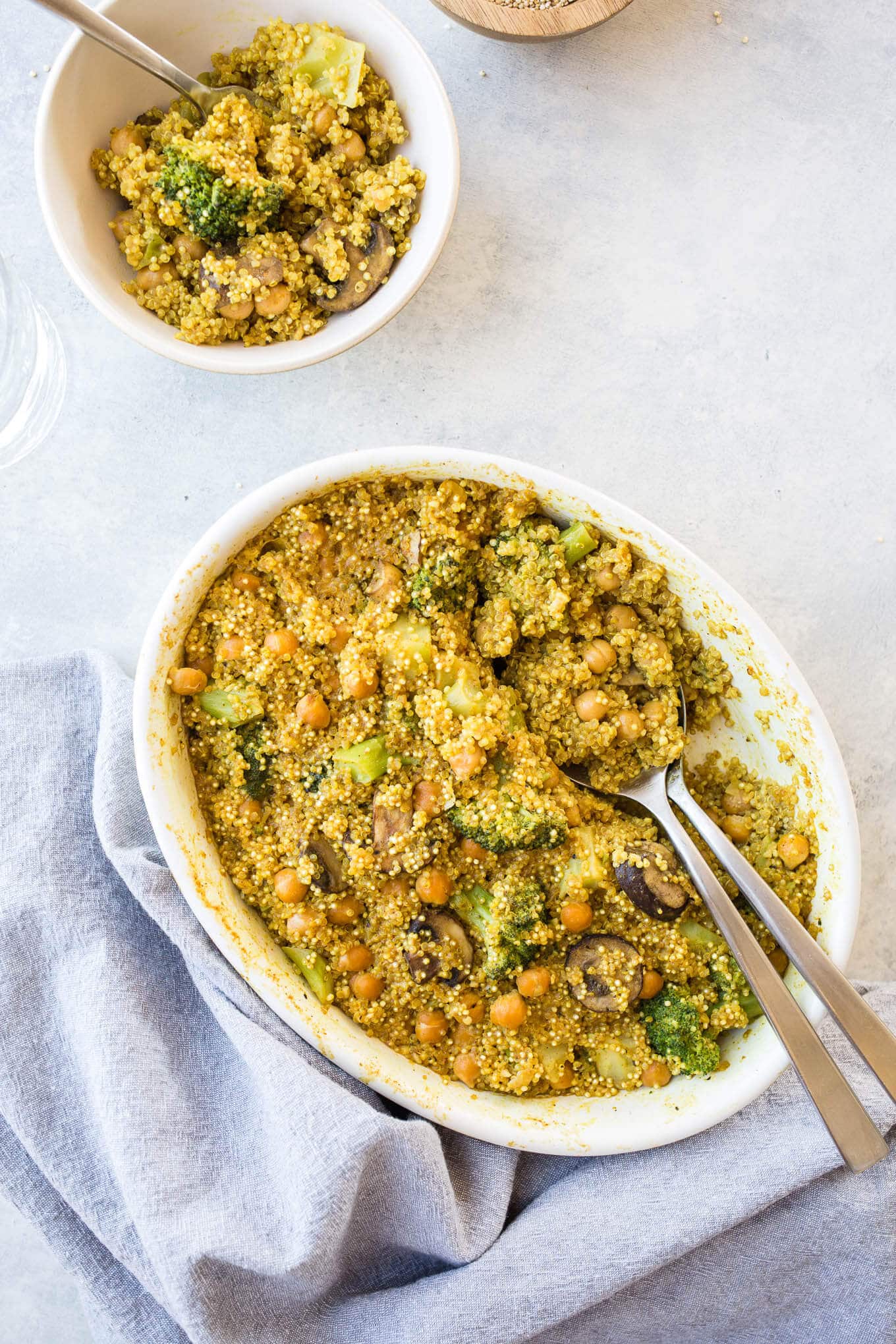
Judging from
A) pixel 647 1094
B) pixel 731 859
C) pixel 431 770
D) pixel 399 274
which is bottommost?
pixel 647 1094

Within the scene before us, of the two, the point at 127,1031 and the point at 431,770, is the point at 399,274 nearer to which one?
the point at 431,770

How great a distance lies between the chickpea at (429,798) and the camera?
2436 millimetres

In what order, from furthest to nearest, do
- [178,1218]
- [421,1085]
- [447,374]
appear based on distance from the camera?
[447,374] < [421,1085] < [178,1218]

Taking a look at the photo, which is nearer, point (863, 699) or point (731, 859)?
point (731, 859)

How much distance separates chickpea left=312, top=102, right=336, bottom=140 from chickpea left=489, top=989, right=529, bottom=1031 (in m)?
2.18

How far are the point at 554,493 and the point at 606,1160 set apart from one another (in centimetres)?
170

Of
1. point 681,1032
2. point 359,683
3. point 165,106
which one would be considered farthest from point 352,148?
point 681,1032

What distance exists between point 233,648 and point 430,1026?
105cm

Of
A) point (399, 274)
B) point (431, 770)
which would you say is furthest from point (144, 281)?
point (431, 770)

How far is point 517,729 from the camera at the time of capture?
2.47 m

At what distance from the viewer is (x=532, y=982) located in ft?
8.14

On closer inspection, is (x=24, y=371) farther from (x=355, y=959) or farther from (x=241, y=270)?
(x=355, y=959)

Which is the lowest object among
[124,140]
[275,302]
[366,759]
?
[366,759]

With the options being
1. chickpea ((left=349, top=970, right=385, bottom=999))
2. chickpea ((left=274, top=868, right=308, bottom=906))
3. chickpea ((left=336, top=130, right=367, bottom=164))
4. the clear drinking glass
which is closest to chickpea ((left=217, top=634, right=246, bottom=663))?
chickpea ((left=274, top=868, right=308, bottom=906))
